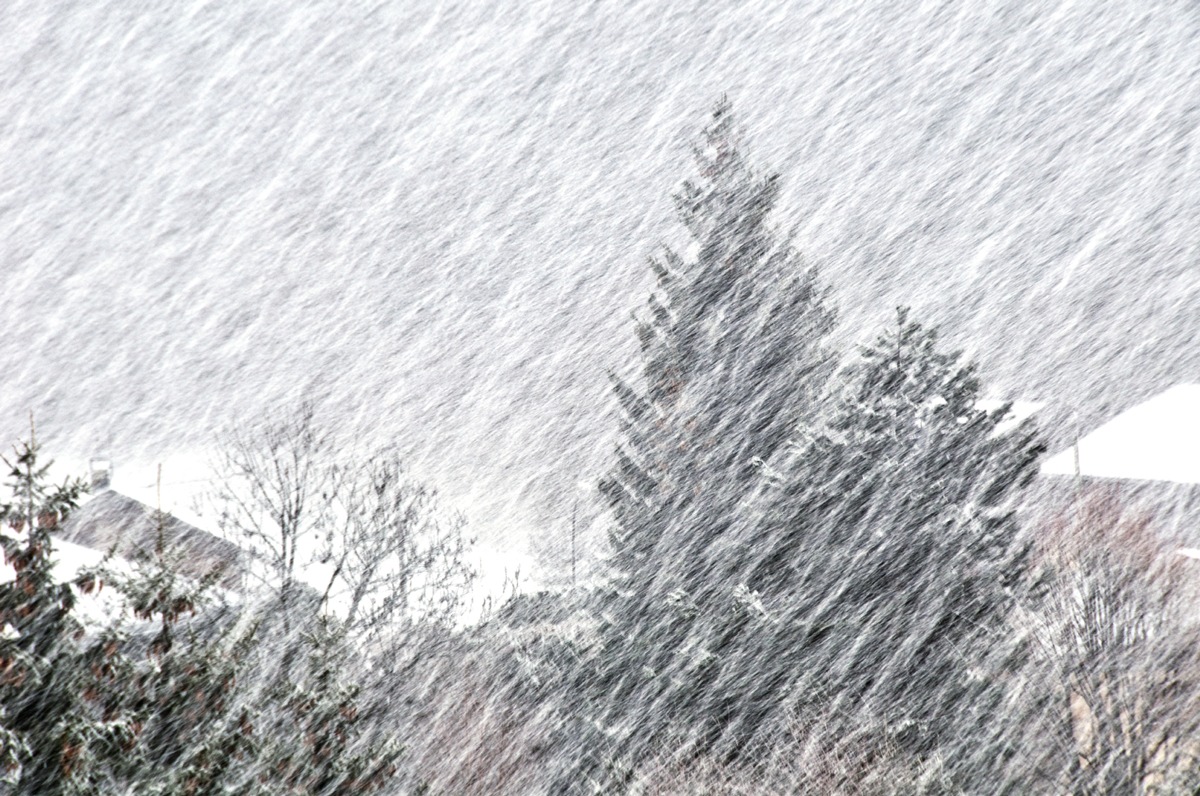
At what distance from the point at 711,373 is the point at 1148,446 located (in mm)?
11249

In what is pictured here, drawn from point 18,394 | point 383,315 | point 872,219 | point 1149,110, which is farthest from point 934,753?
point 1149,110

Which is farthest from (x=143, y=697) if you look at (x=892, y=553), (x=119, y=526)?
(x=119, y=526)

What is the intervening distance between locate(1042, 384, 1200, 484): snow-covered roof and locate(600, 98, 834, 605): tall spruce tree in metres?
8.28

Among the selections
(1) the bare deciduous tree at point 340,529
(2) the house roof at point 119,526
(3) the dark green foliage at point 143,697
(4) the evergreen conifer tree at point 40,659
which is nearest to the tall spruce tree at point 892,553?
(1) the bare deciduous tree at point 340,529

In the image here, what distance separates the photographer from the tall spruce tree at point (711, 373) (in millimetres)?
13539

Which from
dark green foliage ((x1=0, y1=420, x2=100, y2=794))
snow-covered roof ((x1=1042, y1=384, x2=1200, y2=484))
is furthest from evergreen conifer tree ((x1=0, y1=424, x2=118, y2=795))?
snow-covered roof ((x1=1042, y1=384, x2=1200, y2=484))

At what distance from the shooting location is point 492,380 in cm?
7794

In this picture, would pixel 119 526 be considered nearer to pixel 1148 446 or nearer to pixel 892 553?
pixel 892 553

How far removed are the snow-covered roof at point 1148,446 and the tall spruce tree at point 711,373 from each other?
326 inches

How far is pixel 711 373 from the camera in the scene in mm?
14289

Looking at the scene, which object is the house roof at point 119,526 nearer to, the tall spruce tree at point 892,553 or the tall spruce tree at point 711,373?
the tall spruce tree at point 711,373

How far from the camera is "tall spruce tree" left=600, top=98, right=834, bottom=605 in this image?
13539 millimetres

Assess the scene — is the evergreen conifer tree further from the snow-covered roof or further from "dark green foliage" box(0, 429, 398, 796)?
the snow-covered roof

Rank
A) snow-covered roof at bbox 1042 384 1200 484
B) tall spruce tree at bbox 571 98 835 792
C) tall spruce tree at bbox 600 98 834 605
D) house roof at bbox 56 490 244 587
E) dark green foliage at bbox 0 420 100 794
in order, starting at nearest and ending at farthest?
dark green foliage at bbox 0 420 100 794, tall spruce tree at bbox 571 98 835 792, tall spruce tree at bbox 600 98 834 605, snow-covered roof at bbox 1042 384 1200 484, house roof at bbox 56 490 244 587
